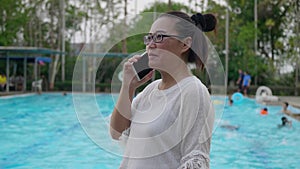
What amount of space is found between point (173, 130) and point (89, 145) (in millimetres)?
6032

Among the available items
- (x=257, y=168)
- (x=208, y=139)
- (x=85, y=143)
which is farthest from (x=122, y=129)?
(x=85, y=143)

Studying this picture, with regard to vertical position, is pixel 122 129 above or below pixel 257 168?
above

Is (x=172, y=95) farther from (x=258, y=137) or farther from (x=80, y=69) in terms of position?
(x=258, y=137)

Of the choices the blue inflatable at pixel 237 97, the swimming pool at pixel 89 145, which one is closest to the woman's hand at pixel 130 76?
the swimming pool at pixel 89 145

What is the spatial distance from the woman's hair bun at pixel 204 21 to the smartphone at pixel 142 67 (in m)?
0.22

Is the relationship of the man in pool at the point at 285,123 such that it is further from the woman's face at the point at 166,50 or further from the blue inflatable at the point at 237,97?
the woman's face at the point at 166,50

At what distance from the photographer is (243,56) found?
2283 cm

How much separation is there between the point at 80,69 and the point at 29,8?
83.5 ft

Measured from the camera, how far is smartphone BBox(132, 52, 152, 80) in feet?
5.00

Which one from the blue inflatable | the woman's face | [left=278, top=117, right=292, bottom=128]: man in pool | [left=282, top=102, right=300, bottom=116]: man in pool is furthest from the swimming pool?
the blue inflatable

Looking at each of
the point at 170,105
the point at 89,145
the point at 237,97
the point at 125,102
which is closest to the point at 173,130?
the point at 170,105

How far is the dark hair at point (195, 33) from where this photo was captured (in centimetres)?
143

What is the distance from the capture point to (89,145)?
7207 millimetres

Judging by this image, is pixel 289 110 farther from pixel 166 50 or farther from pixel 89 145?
pixel 166 50
